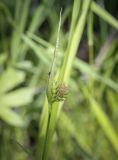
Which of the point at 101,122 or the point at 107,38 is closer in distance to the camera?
the point at 101,122

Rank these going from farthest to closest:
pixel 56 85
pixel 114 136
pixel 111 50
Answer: pixel 111 50 < pixel 114 136 < pixel 56 85

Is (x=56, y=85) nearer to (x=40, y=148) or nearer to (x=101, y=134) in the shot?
(x=40, y=148)

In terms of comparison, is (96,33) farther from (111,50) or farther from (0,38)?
(0,38)

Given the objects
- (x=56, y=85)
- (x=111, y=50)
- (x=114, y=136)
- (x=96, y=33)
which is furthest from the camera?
(x=96, y=33)

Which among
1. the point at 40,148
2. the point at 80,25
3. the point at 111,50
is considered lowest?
the point at 40,148

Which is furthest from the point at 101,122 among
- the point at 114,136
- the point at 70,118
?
the point at 70,118

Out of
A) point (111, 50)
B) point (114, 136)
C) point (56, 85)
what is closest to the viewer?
point (56, 85)

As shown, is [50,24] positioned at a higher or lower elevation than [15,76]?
higher

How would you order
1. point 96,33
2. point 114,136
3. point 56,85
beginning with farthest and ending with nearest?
point 96,33 → point 114,136 → point 56,85

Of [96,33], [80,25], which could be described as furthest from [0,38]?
[80,25]
